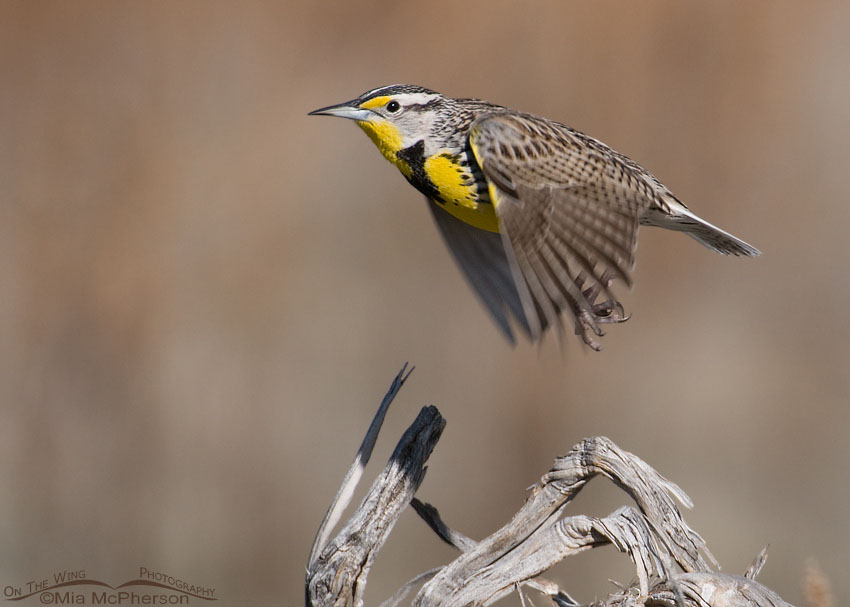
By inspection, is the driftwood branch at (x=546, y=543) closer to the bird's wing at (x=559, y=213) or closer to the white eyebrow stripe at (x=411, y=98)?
the bird's wing at (x=559, y=213)

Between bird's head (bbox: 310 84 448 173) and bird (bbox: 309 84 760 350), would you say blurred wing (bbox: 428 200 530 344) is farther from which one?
bird's head (bbox: 310 84 448 173)

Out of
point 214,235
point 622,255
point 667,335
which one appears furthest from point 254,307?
point 622,255

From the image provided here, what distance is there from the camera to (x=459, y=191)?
2645 mm

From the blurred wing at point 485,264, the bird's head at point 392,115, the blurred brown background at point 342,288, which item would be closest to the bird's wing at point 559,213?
the bird's head at point 392,115

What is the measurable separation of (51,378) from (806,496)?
3260 millimetres

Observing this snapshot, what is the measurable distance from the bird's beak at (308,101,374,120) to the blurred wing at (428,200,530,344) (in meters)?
0.29

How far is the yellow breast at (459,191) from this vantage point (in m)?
2.63

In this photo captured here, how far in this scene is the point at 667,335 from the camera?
4.67 meters

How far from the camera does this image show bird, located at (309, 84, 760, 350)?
241 centimetres

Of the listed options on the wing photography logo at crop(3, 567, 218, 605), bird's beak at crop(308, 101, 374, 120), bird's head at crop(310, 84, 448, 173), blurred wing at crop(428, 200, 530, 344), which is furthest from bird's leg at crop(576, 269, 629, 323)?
on the wing photography logo at crop(3, 567, 218, 605)

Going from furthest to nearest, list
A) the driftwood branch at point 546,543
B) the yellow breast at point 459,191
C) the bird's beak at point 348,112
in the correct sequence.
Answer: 1. the bird's beak at point 348,112
2. the yellow breast at point 459,191
3. the driftwood branch at point 546,543

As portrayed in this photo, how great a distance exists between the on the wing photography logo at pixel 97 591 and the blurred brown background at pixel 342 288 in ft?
0.25

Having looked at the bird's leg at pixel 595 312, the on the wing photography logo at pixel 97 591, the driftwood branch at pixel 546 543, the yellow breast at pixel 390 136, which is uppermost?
the yellow breast at pixel 390 136

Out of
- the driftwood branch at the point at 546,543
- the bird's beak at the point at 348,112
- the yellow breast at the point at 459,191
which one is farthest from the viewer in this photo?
the bird's beak at the point at 348,112
